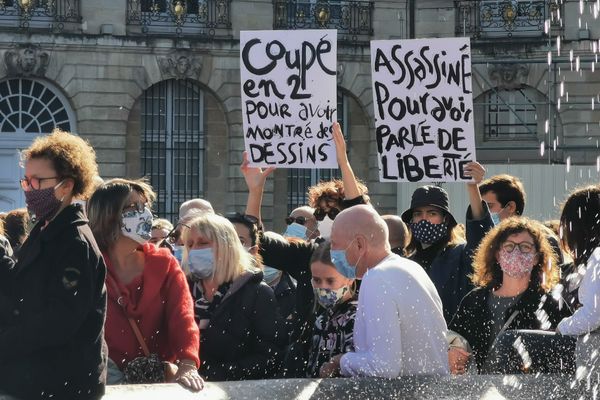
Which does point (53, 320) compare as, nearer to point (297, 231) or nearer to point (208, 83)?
point (297, 231)

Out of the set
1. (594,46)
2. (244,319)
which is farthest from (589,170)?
(244,319)

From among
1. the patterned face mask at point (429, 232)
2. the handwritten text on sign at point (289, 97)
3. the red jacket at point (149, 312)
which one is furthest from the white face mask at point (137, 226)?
the handwritten text on sign at point (289, 97)

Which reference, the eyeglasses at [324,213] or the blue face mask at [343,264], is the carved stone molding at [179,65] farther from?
the blue face mask at [343,264]

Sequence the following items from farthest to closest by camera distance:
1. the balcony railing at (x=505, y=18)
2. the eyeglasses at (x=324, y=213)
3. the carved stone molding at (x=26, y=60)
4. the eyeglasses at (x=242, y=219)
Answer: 1. the balcony railing at (x=505, y=18)
2. the carved stone molding at (x=26, y=60)
3. the eyeglasses at (x=324, y=213)
4. the eyeglasses at (x=242, y=219)

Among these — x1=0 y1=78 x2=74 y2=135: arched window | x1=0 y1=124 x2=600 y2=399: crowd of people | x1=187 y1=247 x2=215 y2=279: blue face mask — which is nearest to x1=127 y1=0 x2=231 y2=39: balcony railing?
x1=0 y1=78 x2=74 y2=135: arched window

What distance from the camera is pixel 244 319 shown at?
6086mm

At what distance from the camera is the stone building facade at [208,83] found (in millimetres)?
25250

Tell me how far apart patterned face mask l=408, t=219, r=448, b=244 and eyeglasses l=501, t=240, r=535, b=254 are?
1.34 meters

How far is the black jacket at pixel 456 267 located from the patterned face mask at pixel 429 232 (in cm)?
9

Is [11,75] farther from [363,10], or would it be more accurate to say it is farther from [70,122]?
[363,10]

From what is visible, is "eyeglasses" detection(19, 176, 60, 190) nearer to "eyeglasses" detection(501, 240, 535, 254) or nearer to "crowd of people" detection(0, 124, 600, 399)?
"crowd of people" detection(0, 124, 600, 399)

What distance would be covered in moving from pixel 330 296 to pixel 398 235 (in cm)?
169

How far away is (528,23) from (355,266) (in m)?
22.4

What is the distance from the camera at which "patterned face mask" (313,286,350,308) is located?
6055 mm
